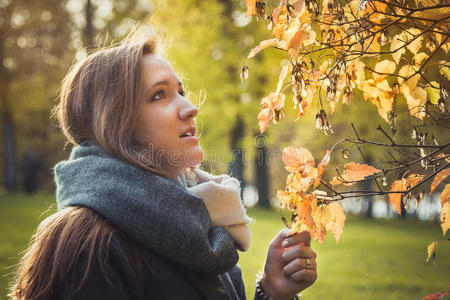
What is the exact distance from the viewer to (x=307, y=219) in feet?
4.65

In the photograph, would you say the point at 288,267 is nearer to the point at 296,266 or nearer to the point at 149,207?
the point at 296,266

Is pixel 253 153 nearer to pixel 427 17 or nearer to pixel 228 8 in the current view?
pixel 228 8

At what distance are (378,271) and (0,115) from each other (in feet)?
51.1

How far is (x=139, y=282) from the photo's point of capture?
4.44 feet

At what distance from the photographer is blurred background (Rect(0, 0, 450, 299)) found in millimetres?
6314

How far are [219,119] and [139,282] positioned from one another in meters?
11.2

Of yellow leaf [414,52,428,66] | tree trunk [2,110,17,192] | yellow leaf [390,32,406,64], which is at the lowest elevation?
tree trunk [2,110,17,192]

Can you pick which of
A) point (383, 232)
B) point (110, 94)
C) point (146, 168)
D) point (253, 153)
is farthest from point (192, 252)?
point (253, 153)

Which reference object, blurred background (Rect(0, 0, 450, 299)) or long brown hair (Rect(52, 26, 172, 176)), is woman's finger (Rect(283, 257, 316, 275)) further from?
blurred background (Rect(0, 0, 450, 299))

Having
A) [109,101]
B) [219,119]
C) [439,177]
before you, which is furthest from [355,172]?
[219,119]

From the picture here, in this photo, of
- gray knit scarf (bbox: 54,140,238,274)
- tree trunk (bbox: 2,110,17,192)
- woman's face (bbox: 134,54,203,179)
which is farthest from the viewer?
tree trunk (bbox: 2,110,17,192)

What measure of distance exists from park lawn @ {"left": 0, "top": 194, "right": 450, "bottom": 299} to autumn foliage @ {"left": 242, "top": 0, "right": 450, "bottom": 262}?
3.13 metres

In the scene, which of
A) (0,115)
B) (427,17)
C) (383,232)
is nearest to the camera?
(427,17)

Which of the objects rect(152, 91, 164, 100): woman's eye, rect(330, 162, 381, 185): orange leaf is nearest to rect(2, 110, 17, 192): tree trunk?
rect(152, 91, 164, 100): woman's eye
